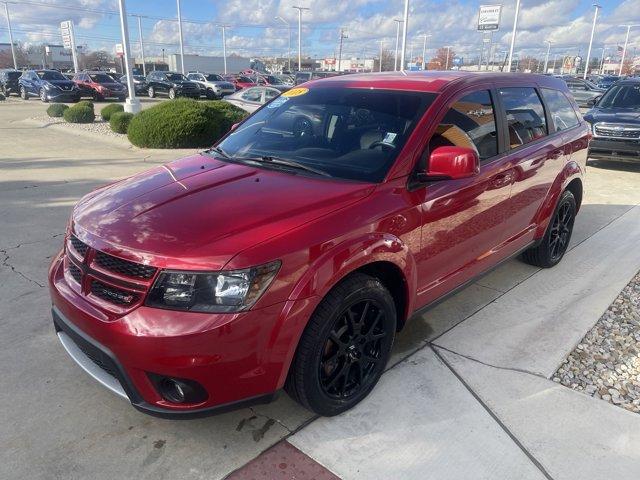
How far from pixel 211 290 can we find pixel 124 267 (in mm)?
443

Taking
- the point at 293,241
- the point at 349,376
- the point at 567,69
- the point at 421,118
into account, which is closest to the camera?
the point at 293,241

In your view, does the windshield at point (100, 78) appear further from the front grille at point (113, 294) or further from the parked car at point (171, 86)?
the front grille at point (113, 294)

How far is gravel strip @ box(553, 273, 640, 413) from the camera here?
10.1 ft

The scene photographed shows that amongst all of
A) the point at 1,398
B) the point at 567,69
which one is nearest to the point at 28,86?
the point at 1,398

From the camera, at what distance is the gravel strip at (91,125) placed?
14289 millimetres

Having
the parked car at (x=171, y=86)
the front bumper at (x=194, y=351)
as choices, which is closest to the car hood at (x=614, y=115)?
the front bumper at (x=194, y=351)

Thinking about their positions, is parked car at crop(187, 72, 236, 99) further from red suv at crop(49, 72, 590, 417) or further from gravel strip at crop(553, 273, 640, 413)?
gravel strip at crop(553, 273, 640, 413)

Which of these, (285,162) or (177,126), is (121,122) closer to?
(177,126)

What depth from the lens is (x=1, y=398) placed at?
113 inches

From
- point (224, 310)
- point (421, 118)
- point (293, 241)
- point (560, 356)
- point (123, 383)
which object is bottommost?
point (560, 356)

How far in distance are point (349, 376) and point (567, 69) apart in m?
108

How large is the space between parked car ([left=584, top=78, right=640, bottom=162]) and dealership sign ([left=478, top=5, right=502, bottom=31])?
1104 inches

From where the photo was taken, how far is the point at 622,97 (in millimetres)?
10609

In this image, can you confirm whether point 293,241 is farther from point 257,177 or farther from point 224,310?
point 257,177
